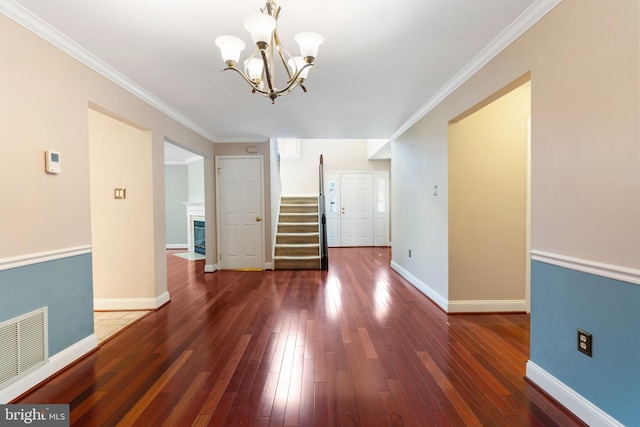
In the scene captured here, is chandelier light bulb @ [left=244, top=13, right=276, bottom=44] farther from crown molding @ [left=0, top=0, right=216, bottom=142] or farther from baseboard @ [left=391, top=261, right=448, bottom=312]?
baseboard @ [left=391, top=261, right=448, bottom=312]

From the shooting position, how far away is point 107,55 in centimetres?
228

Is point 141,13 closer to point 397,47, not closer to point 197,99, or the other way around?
point 197,99

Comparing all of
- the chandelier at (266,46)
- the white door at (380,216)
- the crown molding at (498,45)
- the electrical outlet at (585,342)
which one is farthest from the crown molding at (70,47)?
the white door at (380,216)

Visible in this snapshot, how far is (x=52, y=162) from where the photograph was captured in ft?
6.45

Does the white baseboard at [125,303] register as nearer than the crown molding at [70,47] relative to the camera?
No

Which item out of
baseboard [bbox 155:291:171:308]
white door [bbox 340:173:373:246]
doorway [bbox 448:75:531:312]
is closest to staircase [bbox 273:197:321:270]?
white door [bbox 340:173:373:246]

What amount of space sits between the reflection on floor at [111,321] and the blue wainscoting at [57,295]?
343 millimetres

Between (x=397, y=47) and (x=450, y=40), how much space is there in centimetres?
38

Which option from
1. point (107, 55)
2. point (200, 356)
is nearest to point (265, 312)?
point (200, 356)

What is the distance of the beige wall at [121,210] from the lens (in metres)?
3.17

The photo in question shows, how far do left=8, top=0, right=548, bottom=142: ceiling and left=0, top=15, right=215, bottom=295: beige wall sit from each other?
0.19 m

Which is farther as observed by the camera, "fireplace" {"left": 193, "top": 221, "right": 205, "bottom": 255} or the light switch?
"fireplace" {"left": 193, "top": 221, "right": 205, "bottom": 255}

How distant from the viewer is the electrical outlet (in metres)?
1.46

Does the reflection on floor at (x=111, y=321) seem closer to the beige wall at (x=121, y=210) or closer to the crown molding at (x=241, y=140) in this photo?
the beige wall at (x=121, y=210)
